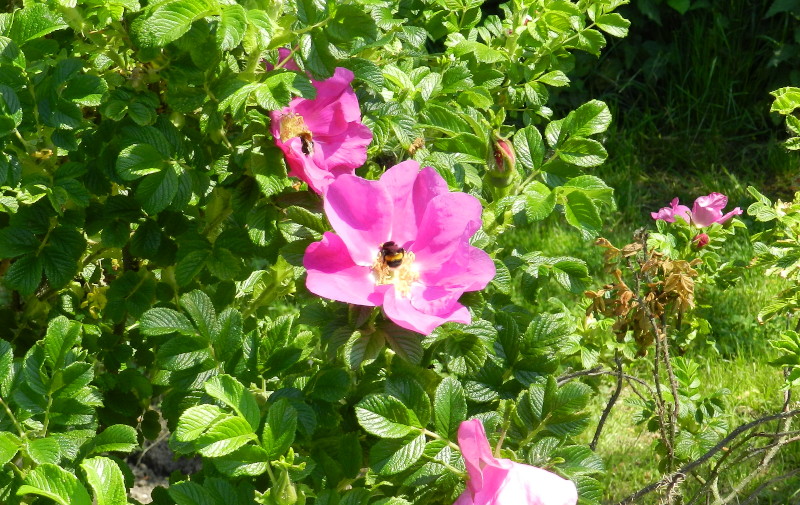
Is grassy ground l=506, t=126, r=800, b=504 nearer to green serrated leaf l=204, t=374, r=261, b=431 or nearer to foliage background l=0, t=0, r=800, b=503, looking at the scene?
foliage background l=0, t=0, r=800, b=503

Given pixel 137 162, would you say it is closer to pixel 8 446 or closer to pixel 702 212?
pixel 8 446

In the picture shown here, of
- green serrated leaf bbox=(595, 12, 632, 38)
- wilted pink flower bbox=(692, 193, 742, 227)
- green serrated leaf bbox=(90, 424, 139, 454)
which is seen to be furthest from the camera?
wilted pink flower bbox=(692, 193, 742, 227)

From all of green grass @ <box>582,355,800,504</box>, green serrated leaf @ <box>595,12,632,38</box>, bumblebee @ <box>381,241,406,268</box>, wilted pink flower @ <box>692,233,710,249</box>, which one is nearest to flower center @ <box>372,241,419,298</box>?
bumblebee @ <box>381,241,406,268</box>

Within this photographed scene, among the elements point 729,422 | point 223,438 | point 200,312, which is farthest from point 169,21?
point 729,422

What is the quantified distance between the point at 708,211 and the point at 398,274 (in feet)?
4.00

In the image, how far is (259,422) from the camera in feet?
→ 3.52

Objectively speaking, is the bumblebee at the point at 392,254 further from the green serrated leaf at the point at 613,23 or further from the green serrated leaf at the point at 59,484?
the green serrated leaf at the point at 613,23

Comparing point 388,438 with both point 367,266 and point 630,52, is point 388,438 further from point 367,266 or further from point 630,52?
point 630,52

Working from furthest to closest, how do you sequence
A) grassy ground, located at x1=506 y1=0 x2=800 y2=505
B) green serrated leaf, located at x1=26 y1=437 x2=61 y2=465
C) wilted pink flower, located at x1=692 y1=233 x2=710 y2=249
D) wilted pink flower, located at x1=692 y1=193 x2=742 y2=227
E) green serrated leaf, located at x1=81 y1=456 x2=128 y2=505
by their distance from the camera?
grassy ground, located at x1=506 y1=0 x2=800 y2=505 → wilted pink flower, located at x1=692 y1=193 x2=742 y2=227 → wilted pink flower, located at x1=692 y1=233 x2=710 y2=249 → green serrated leaf, located at x1=26 y1=437 x2=61 y2=465 → green serrated leaf, located at x1=81 y1=456 x2=128 y2=505

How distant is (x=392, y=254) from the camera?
3.78 feet

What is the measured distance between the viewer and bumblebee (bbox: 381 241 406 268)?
114 centimetres

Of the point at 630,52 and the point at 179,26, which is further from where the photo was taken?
the point at 630,52

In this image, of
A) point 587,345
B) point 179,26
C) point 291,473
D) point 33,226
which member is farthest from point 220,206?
point 587,345

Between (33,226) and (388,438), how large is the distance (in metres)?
0.65
